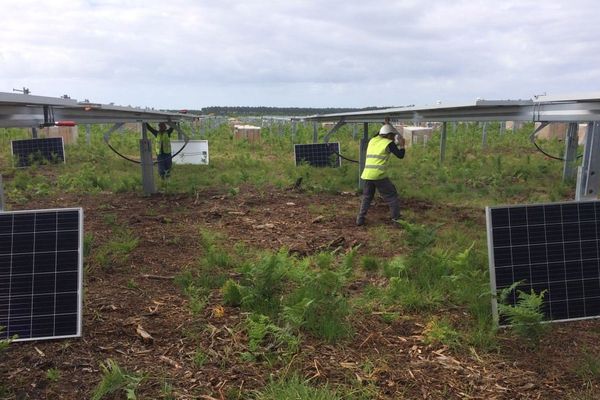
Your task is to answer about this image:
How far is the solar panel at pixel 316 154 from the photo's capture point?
55.7 ft

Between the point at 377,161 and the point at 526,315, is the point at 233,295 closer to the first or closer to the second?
the point at 526,315

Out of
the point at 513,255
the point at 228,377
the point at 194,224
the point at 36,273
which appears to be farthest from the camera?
the point at 194,224

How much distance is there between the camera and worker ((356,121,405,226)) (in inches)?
353

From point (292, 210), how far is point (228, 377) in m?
6.37

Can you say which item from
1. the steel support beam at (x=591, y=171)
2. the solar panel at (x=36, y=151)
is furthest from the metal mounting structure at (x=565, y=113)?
the solar panel at (x=36, y=151)

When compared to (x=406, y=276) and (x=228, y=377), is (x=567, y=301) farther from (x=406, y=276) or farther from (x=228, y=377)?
(x=228, y=377)

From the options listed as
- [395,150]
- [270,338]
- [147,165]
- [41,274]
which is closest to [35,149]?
[147,165]

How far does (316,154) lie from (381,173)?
8248mm

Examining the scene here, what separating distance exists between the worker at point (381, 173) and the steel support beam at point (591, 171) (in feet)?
13.2

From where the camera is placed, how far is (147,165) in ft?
37.5

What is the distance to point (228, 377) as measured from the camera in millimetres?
3881

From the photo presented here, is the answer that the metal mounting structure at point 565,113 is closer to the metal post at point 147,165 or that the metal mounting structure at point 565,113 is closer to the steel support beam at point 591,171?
the steel support beam at point 591,171

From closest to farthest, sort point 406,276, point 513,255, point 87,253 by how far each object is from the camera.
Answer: point 513,255 → point 406,276 → point 87,253

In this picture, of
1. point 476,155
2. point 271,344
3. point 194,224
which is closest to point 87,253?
point 194,224
